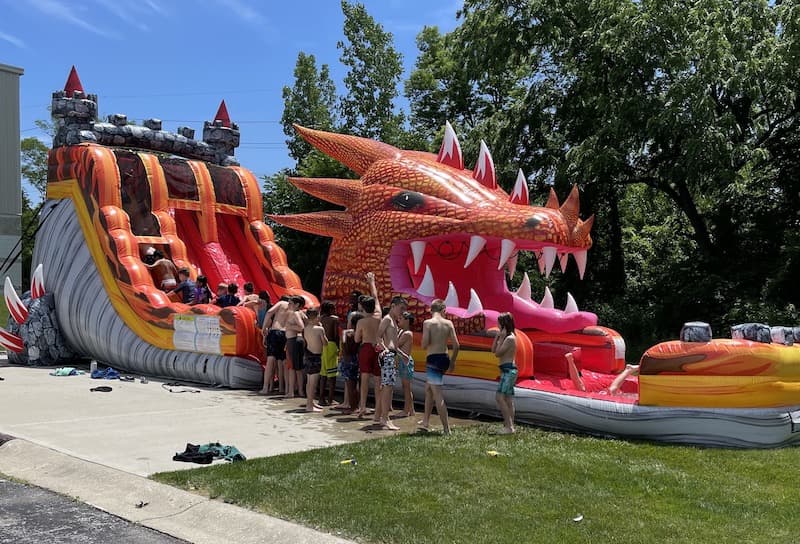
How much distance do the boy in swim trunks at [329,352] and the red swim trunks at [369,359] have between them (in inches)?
36.4

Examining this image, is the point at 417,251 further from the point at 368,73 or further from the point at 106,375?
the point at 368,73

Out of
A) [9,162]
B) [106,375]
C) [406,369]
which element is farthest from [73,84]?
[9,162]

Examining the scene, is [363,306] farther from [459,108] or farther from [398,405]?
[459,108]

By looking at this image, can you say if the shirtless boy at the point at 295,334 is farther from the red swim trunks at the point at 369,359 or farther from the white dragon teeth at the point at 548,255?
the white dragon teeth at the point at 548,255

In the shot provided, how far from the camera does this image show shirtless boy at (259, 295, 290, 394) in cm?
975

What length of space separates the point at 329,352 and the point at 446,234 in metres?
Answer: 1.97

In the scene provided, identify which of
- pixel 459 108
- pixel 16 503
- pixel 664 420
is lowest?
pixel 16 503

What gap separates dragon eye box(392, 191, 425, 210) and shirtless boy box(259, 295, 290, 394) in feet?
6.04

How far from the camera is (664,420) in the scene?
7078 mm

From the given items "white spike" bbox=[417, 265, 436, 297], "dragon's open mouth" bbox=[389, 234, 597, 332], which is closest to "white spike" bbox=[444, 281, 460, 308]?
"dragon's open mouth" bbox=[389, 234, 597, 332]

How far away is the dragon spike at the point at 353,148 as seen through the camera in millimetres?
10812

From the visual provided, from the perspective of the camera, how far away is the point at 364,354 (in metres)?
8.20

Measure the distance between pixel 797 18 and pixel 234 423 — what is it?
11782 millimetres

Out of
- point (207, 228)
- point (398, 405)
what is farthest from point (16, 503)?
point (207, 228)
